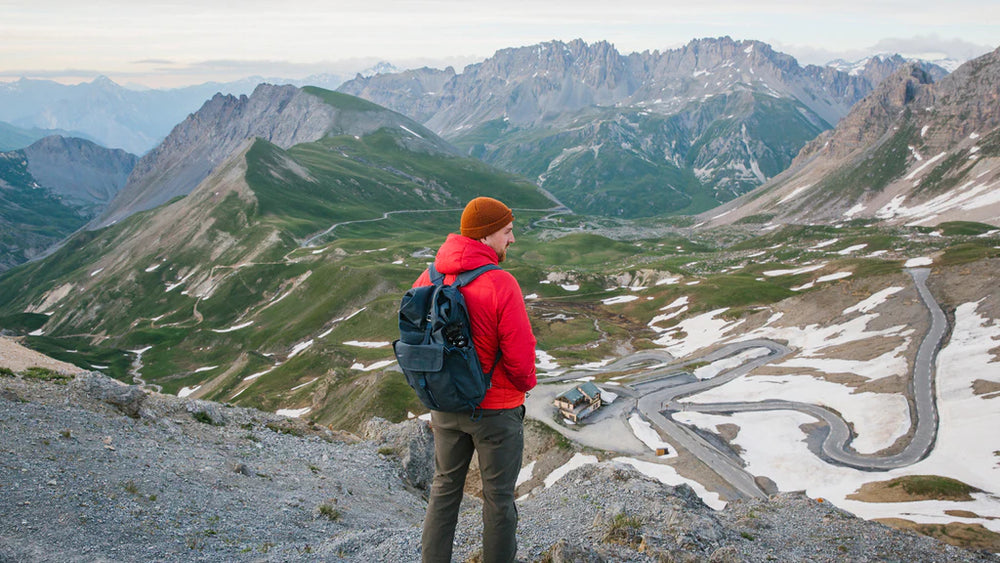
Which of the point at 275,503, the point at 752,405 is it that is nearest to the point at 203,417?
the point at 275,503

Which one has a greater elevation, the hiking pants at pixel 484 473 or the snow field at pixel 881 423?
the hiking pants at pixel 484 473

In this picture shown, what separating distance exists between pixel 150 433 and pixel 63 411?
8.97 feet

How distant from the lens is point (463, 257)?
8766 mm

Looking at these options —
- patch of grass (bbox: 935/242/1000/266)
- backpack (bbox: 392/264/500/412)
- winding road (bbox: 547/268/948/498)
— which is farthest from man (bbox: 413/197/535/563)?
patch of grass (bbox: 935/242/1000/266)

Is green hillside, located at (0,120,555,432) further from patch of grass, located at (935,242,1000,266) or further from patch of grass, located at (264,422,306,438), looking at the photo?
patch of grass, located at (935,242,1000,266)

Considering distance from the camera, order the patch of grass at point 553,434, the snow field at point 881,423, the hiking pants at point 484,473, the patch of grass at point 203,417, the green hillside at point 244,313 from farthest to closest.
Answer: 1. the green hillside at point 244,313
2. the patch of grass at point 553,434
3. the snow field at point 881,423
4. the patch of grass at point 203,417
5. the hiking pants at point 484,473

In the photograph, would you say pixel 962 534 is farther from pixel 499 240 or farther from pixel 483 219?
pixel 483 219

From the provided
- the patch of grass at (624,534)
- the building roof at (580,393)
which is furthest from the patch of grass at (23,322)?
the patch of grass at (624,534)

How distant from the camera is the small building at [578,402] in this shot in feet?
187

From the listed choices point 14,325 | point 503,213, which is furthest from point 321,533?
point 14,325

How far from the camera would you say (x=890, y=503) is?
35938mm

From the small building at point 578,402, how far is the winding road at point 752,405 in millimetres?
5467

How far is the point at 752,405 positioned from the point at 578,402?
63.5ft

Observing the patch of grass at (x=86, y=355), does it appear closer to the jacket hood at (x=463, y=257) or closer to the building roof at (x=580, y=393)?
the building roof at (x=580, y=393)
